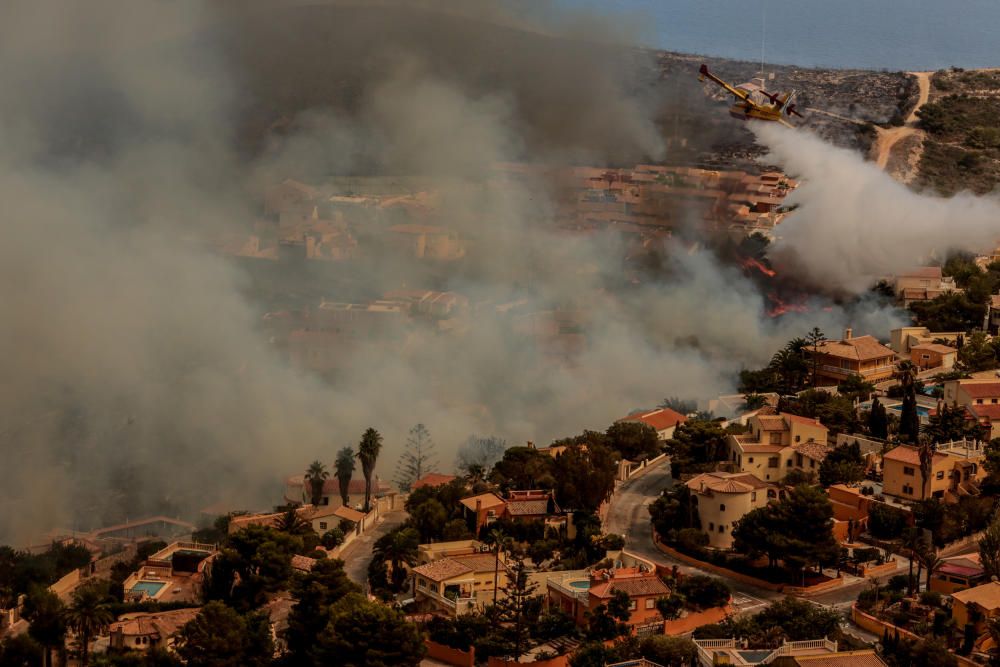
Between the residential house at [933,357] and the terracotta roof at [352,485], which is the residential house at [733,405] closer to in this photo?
the residential house at [933,357]

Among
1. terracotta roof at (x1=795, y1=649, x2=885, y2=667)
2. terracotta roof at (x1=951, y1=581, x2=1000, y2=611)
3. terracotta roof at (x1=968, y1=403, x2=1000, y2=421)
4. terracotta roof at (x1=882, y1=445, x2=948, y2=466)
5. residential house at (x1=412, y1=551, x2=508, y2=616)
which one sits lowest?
residential house at (x1=412, y1=551, x2=508, y2=616)

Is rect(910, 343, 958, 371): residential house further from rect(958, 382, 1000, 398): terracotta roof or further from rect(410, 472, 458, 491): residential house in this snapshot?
rect(410, 472, 458, 491): residential house

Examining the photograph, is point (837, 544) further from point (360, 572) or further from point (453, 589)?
point (360, 572)

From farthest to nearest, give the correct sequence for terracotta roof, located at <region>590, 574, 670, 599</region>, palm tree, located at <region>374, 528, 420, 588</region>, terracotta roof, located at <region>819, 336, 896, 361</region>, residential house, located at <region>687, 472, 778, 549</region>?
terracotta roof, located at <region>819, 336, 896, 361</region> → residential house, located at <region>687, 472, 778, 549</region> → palm tree, located at <region>374, 528, 420, 588</region> → terracotta roof, located at <region>590, 574, 670, 599</region>

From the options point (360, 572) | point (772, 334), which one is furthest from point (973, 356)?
point (360, 572)

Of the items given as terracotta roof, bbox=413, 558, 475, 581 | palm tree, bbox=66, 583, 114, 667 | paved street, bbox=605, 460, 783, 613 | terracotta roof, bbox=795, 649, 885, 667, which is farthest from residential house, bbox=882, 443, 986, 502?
palm tree, bbox=66, 583, 114, 667
